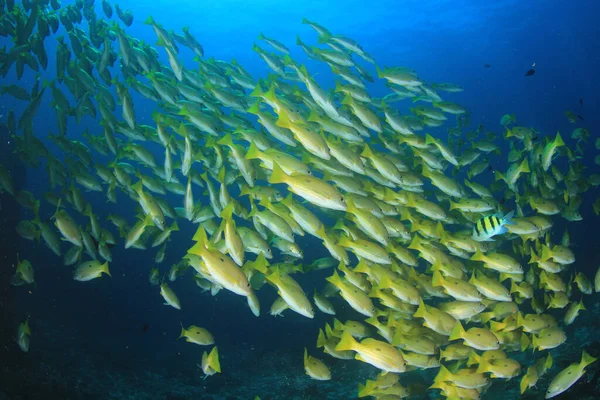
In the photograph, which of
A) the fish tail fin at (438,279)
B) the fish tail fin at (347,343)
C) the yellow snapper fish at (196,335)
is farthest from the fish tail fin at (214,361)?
the fish tail fin at (438,279)

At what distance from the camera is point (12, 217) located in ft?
43.5

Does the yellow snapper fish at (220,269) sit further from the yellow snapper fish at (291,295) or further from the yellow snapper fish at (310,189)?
the yellow snapper fish at (310,189)

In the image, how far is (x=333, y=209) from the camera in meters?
7.21

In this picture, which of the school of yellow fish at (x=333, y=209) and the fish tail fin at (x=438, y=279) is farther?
the fish tail fin at (x=438, y=279)

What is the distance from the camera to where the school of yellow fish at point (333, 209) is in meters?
5.36


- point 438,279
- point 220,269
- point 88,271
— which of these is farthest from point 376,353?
point 88,271

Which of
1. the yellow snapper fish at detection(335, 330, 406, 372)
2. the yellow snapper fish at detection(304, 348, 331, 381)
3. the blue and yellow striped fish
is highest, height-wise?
the blue and yellow striped fish

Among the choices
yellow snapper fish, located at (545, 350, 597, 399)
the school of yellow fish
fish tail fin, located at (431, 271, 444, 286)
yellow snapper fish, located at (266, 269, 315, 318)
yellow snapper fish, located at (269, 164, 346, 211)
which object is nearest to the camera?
yellow snapper fish, located at (269, 164, 346, 211)

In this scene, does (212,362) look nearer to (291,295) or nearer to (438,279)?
(291,295)

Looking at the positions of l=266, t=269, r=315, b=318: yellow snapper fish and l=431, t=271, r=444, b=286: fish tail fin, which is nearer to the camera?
l=266, t=269, r=315, b=318: yellow snapper fish

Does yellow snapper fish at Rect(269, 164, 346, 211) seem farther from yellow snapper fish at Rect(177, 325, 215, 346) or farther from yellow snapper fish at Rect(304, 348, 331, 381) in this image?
yellow snapper fish at Rect(177, 325, 215, 346)

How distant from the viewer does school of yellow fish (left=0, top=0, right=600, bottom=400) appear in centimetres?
536

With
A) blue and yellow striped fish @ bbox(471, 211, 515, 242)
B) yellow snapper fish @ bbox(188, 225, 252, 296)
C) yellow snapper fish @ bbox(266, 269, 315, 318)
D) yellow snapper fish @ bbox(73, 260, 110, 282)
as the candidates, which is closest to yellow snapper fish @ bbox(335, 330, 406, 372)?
yellow snapper fish @ bbox(266, 269, 315, 318)

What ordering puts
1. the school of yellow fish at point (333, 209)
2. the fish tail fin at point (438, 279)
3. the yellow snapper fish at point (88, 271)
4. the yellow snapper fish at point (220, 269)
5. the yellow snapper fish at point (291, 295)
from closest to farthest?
the yellow snapper fish at point (220, 269), the yellow snapper fish at point (291, 295), the school of yellow fish at point (333, 209), the fish tail fin at point (438, 279), the yellow snapper fish at point (88, 271)
